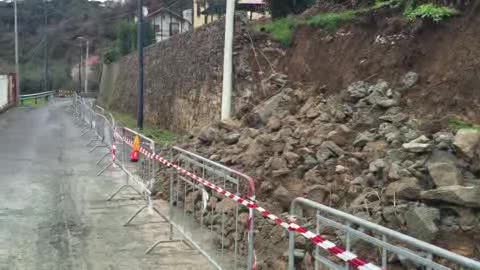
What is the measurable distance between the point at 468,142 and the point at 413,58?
3191 millimetres

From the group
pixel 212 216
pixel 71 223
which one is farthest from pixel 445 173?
pixel 71 223

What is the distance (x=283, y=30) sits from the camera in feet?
51.0

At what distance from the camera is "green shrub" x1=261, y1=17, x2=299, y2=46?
1503 cm

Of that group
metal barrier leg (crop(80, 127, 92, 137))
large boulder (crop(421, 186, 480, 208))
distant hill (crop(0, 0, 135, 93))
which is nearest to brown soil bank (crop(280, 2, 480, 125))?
large boulder (crop(421, 186, 480, 208))

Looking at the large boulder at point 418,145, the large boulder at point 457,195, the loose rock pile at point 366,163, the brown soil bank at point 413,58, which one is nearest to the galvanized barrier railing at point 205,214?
the loose rock pile at point 366,163

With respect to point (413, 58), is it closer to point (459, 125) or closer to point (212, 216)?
point (459, 125)

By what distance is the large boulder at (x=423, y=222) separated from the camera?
598 cm

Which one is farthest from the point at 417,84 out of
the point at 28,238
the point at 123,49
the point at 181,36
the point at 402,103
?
the point at 123,49

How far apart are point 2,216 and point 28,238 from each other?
1.59 meters

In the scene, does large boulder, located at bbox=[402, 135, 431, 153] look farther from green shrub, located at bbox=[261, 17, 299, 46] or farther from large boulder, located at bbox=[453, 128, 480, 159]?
green shrub, located at bbox=[261, 17, 299, 46]

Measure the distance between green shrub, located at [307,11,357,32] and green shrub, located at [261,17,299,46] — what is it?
835 mm

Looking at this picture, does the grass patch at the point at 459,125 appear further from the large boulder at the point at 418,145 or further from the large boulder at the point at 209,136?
the large boulder at the point at 209,136

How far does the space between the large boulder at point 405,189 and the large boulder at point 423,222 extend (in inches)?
13.8

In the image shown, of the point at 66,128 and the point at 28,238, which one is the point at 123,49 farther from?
the point at 28,238
